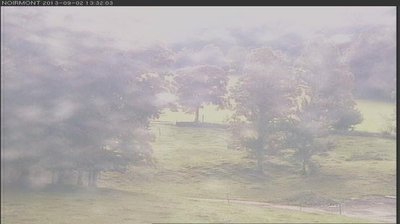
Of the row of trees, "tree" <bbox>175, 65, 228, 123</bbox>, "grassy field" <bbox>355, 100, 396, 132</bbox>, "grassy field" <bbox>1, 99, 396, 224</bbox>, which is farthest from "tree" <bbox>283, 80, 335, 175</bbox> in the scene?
"tree" <bbox>175, 65, 228, 123</bbox>

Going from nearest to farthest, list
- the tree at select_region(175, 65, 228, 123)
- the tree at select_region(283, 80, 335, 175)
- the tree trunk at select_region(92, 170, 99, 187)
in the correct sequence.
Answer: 1. the tree trunk at select_region(92, 170, 99, 187)
2. the tree at select_region(175, 65, 228, 123)
3. the tree at select_region(283, 80, 335, 175)

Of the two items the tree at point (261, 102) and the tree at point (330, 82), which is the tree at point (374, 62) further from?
the tree at point (261, 102)

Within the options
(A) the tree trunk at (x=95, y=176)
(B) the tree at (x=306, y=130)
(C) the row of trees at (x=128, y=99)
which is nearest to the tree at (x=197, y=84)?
(C) the row of trees at (x=128, y=99)

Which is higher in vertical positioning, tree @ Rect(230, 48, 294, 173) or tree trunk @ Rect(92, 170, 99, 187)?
tree @ Rect(230, 48, 294, 173)

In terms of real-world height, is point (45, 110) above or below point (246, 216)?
above

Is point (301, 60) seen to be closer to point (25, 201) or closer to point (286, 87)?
point (286, 87)

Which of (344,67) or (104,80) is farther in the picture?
(344,67)

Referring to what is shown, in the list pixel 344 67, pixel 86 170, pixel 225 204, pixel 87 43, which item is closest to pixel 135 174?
pixel 86 170

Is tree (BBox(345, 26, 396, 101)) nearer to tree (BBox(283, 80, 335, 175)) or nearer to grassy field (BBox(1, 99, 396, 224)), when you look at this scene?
grassy field (BBox(1, 99, 396, 224))
